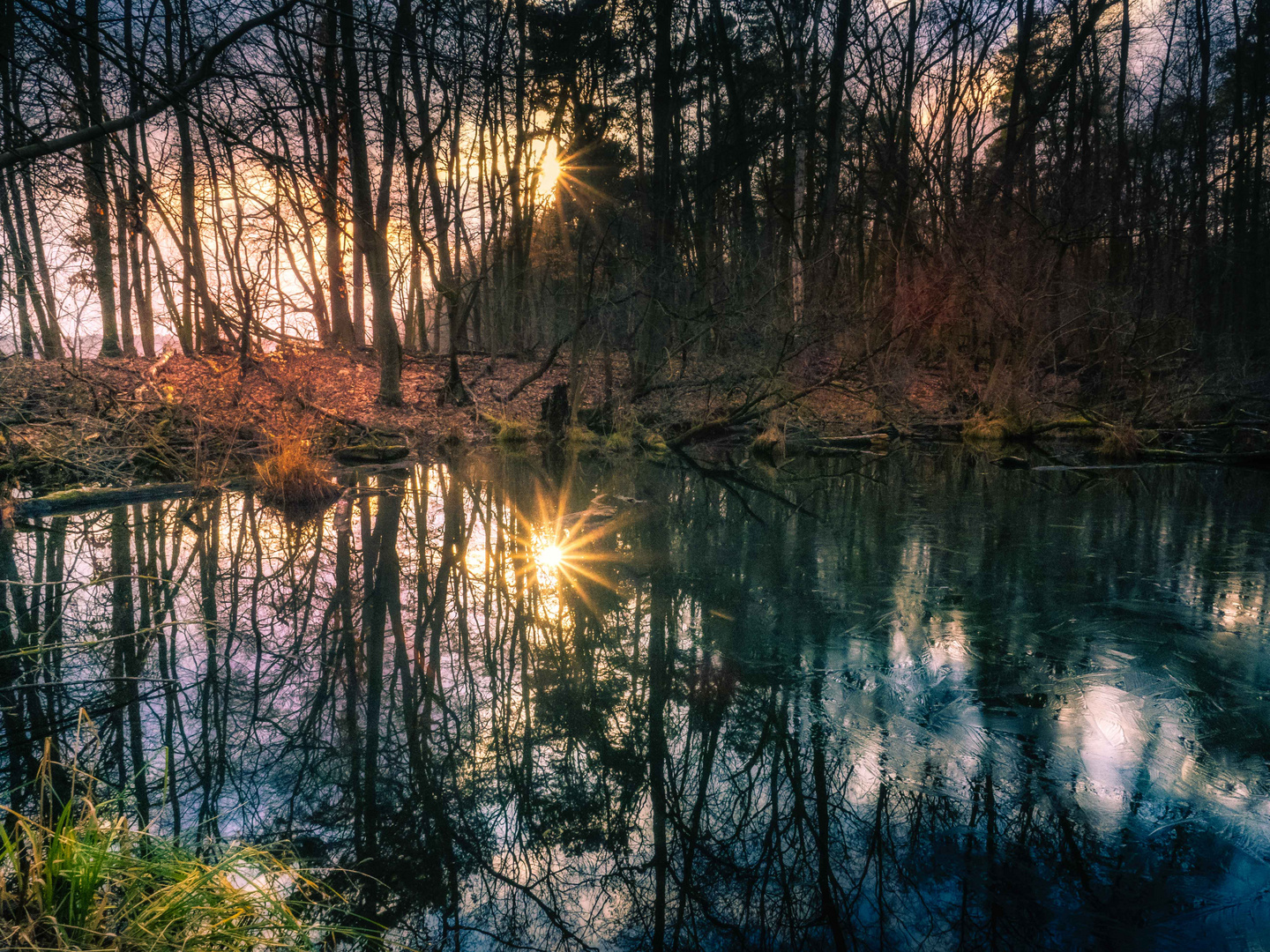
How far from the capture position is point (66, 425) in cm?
929

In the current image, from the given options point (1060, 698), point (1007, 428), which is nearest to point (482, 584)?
point (1060, 698)

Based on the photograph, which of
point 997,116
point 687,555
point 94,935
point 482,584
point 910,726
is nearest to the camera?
point 94,935

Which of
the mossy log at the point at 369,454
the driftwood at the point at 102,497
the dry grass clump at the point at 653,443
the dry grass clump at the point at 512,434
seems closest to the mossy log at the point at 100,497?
the driftwood at the point at 102,497

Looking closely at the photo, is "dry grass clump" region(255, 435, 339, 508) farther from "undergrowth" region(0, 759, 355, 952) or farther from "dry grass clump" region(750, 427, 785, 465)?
"dry grass clump" region(750, 427, 785, 465)

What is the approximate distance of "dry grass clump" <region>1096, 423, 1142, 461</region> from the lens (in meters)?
11.7

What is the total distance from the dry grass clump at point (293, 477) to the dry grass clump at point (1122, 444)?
37.6ft

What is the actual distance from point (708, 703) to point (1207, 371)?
20.0 meters

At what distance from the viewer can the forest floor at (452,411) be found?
9.40 metres

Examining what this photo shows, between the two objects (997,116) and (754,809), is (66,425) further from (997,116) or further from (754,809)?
(997,116)

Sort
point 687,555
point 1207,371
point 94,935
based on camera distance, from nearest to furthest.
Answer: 1. point 94,935
2. point 687,555
3. point 1207,371

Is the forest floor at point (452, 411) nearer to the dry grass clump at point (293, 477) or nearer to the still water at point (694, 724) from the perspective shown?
the dry grass clump at point (293, 477)

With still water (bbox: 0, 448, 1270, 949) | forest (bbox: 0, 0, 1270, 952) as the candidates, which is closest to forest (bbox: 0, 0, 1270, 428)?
forest (bbox: 0, 0, 1270, 952)

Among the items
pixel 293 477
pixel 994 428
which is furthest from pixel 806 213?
pixel 293 477

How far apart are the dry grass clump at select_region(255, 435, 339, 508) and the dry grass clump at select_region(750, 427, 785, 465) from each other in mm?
7388
